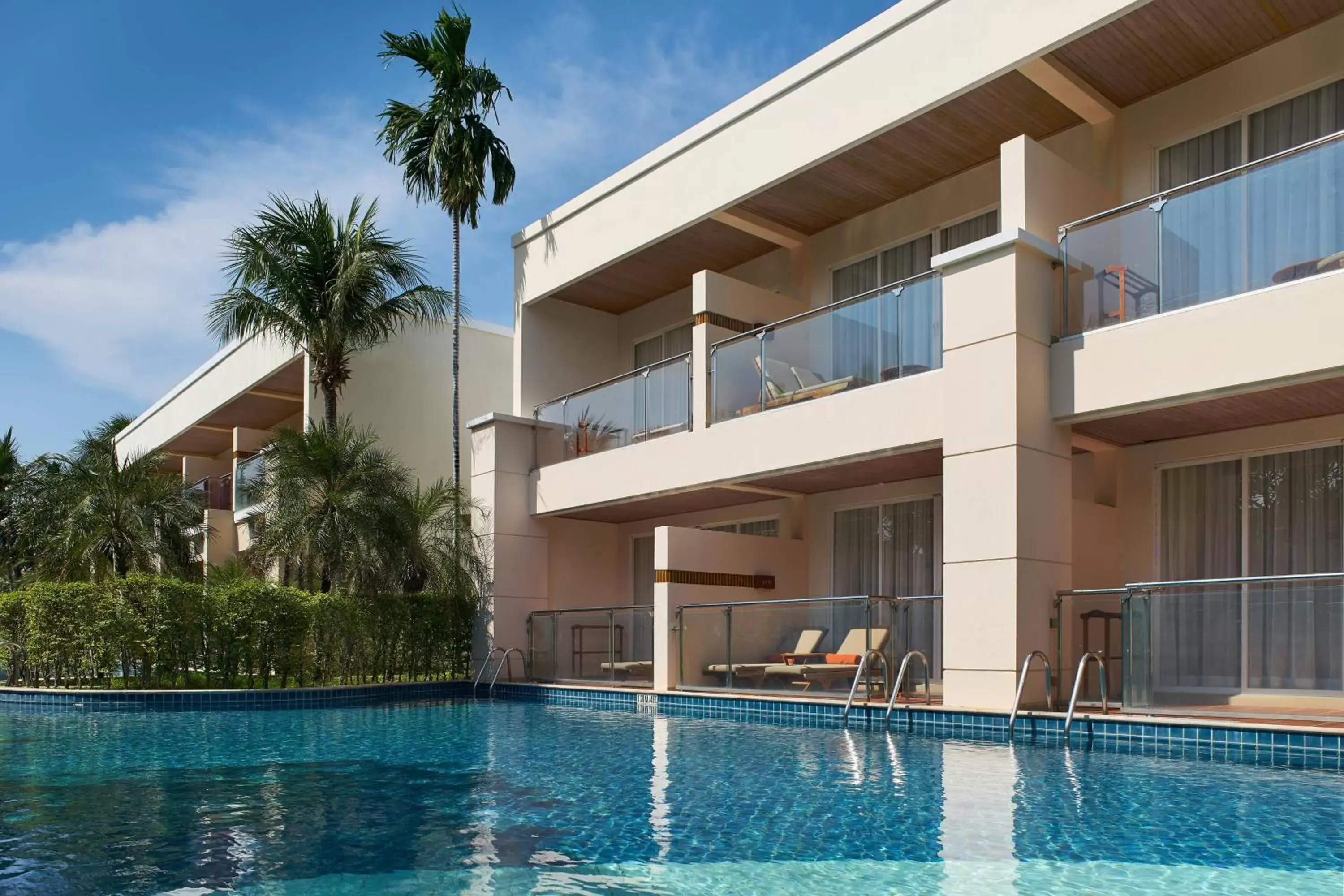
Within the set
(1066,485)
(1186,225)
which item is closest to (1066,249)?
(1186,225)

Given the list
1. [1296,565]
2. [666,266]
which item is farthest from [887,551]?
[666,266]

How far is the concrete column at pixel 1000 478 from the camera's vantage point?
11.0m

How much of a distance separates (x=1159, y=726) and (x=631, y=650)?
782 cm

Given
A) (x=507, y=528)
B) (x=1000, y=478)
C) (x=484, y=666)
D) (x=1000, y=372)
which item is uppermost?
(x=1000, y=372)

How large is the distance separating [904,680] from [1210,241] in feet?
18.2

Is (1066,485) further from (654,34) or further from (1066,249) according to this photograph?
(654,34)

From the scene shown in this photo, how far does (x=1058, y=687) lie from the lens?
11133 millimetres

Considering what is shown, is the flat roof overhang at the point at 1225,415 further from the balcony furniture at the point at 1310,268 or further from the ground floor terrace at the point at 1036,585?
the balcony furniture at the point at 1310,268

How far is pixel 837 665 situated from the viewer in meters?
12.5

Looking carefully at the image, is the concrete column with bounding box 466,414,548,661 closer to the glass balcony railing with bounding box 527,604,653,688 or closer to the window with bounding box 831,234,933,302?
the glass balcony railing with bounding box 527,604,653,688

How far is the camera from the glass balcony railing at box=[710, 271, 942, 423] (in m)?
12.5

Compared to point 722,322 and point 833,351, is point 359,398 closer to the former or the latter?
point 722,322

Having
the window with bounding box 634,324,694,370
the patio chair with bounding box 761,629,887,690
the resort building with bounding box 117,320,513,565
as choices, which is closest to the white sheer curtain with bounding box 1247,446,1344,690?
the patio chair with bounding box 761,629,887,690

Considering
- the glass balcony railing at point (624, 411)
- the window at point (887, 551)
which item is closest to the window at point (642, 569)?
the glass balcony railing at point (624, 411)
